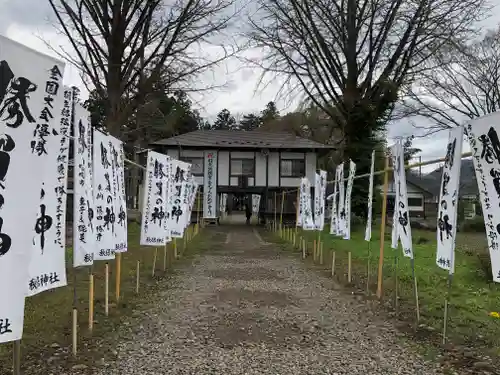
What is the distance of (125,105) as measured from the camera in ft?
46.4

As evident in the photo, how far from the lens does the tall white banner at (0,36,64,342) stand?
3.40m

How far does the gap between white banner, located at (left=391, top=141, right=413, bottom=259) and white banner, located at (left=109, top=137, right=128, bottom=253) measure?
409cm

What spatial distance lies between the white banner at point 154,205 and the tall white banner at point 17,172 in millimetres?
6023

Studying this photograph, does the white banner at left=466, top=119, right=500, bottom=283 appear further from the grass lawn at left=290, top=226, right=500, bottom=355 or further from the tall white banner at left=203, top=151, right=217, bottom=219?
the tall white banner at left=203, top=151, right=217, bottom=219

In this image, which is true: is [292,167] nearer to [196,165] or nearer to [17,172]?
[196,165]

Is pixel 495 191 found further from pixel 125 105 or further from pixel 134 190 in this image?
pixel 134 190

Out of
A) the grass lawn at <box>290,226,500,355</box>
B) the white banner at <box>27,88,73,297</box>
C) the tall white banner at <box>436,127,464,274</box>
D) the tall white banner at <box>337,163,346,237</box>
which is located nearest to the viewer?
the white banner at <box>27,88,73,297</box>

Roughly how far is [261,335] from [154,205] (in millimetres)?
4602

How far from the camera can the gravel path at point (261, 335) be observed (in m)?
4.90

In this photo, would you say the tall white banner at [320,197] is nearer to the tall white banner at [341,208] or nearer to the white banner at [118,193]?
the tall white banner at [341,208]

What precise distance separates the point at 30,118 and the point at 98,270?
8199 millimetres

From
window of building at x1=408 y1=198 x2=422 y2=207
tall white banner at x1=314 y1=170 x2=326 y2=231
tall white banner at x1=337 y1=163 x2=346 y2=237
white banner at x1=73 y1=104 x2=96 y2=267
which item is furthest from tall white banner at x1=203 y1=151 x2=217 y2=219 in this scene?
window of building at x1=408 y1=198 x2=422 y2=207

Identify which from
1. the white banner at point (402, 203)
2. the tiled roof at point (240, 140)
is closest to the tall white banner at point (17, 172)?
the white banner at point (402, 203)

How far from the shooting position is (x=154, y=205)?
995cm
